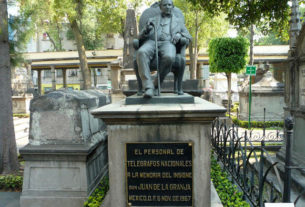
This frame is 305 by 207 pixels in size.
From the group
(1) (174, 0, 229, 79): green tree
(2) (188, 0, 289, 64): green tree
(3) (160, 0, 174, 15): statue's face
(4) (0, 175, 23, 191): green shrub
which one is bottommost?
(4) (0, 175, 23, 191): green shrub

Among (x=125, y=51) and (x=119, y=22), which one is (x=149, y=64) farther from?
(x=119, y=22)

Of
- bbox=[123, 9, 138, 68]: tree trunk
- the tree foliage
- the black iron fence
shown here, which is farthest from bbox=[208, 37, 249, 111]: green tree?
the black iron fence

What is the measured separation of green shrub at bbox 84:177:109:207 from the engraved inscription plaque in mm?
799

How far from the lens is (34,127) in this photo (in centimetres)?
414

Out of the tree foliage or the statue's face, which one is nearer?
the statue's face

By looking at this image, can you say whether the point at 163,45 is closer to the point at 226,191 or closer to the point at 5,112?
the point at 226,191

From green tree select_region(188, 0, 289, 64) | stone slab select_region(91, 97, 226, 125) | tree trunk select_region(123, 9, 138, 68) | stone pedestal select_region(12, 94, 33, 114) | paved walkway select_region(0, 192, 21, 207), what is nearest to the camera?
stone slab select_region(91, 97, 226, 125)

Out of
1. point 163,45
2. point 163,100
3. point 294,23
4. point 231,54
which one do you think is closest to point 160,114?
point 163,100

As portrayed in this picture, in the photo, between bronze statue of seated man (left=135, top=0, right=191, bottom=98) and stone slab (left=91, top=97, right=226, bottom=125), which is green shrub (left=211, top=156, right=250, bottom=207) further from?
bronze statue of seated man (left=135, top=0, right=191, bottom=98)

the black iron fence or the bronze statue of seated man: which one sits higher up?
the bronze statue of seated man

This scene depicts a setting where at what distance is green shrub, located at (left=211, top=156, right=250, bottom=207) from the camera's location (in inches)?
137

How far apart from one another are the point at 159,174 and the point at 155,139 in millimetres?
461

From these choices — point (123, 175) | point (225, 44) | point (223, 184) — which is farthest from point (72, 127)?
point (225, 44)

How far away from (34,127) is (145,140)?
219 cm
